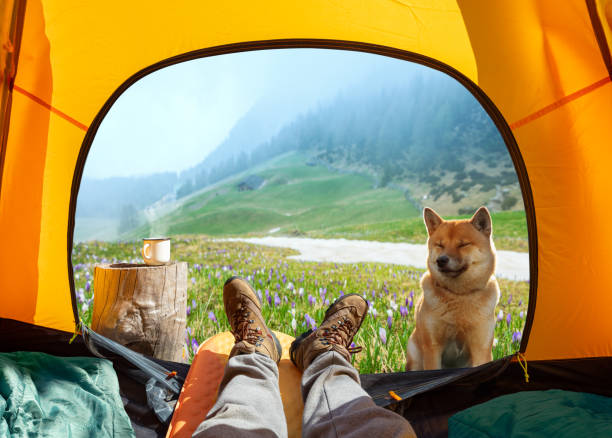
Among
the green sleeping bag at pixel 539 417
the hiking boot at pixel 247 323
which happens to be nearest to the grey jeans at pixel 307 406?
the hiking boot at pixel 247 323

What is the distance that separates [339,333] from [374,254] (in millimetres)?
7098

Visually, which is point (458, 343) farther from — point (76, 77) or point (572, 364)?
point (76, 77)

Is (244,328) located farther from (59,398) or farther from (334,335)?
(59,398)

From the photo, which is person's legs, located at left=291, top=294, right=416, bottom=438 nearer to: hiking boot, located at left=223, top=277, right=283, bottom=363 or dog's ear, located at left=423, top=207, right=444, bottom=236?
hiking boot, located at left=223, top=277, right=283, bottom=363

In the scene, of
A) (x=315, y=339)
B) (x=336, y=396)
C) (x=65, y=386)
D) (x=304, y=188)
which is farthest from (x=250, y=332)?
(x=304, y=188)

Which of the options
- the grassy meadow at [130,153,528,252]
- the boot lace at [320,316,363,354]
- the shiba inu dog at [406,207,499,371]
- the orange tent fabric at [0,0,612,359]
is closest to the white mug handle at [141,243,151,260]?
the orange tent fabric at [0,0,612,359]

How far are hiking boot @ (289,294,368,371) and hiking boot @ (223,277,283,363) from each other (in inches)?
5.4

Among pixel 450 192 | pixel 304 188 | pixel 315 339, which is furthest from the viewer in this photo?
pixel 304 188

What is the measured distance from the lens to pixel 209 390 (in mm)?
1847

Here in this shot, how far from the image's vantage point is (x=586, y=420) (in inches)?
48.6

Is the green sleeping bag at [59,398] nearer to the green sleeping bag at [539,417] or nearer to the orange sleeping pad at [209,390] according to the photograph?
the orange sleeping pad at [209,390]

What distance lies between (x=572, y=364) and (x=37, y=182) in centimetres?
274

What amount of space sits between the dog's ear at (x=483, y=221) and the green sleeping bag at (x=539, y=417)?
2.58 ft

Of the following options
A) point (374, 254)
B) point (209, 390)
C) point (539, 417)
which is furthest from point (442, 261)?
point (374, 254)
